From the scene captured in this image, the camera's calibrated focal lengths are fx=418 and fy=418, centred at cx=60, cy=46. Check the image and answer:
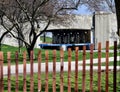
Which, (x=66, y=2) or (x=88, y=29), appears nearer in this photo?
(x=66, y=2)

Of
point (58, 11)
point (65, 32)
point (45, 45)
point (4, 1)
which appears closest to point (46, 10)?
point (58, 11)

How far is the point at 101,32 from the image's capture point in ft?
202

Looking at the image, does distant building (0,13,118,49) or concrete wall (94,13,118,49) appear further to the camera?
concrete wall (94,13,118,49)

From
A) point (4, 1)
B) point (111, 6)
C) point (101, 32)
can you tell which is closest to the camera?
point (4, 1)

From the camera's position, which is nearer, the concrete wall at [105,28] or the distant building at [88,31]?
the distant building at [88,31]

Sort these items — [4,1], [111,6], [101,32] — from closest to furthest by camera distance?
1. [4,1]
2. [101,32]
3. [111,6]

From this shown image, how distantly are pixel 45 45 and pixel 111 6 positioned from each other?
1325 cm

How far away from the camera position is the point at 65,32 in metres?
67.1

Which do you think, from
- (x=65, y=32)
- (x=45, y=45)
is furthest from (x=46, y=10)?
(x=65, y=32)

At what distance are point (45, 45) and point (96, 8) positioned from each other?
29.7 meters

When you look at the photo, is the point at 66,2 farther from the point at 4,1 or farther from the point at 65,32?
the point at 65,32

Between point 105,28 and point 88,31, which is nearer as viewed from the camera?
point 105,28

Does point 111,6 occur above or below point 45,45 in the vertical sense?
above

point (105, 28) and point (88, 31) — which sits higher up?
point (105, 28)
